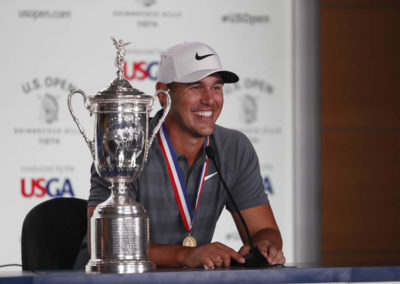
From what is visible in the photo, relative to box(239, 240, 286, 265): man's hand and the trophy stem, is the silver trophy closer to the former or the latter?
the trophy stem

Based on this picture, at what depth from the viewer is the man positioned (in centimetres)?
258

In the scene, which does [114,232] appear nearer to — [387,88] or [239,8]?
[239,8]

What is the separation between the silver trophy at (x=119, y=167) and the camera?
1.92 metres

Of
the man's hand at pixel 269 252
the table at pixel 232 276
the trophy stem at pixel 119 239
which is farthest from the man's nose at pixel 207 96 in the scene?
the table at pixel 232 276

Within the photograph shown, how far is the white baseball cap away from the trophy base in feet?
2.79

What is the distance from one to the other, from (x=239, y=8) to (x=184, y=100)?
75.8 inches

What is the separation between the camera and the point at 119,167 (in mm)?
1991

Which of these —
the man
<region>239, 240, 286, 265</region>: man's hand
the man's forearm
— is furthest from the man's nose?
<region>239, 240, 286, 265</region>: man's hand

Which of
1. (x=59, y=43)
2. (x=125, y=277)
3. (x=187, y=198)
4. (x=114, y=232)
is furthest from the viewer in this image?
(x=59, y=43)

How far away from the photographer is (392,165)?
184 inches

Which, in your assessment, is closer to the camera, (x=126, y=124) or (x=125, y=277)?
(x=125, y=277)

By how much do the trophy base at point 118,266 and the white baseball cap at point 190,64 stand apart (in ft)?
2.79

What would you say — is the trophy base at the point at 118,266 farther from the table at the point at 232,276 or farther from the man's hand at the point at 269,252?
the man's hand at the point at 269,252

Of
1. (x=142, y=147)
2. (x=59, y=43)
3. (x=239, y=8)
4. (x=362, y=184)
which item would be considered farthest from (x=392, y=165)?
(x=142, y=147)
